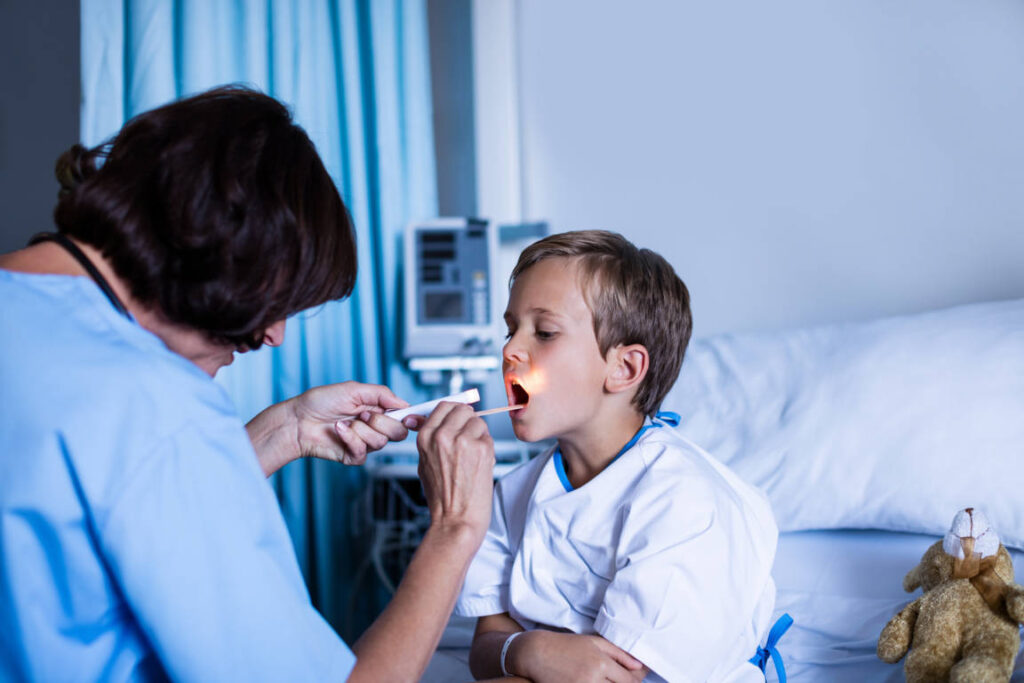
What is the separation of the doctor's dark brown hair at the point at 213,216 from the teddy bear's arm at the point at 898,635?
0.86 metres

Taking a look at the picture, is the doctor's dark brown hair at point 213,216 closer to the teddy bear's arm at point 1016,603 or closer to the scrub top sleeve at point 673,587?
the scrub top sleeve at point 673,587

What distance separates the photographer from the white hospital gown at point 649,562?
984 mm

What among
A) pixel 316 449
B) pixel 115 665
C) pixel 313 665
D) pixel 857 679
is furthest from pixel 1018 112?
pixel 115 665

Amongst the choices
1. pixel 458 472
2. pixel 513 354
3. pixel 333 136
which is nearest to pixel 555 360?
pixel 513 354

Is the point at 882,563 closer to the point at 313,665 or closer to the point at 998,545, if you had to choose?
the point at 998,545

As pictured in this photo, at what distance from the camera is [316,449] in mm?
1209

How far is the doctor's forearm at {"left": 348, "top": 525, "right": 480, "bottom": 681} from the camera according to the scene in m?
0.81

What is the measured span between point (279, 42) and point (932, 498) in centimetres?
192

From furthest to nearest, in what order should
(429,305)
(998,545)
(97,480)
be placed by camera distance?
(429,305), (998,545), (97,480)

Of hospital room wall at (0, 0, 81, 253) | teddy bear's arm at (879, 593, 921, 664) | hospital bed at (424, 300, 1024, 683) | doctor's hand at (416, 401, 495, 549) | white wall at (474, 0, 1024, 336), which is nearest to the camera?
doctor's hand at (416, 401, 495, 549)

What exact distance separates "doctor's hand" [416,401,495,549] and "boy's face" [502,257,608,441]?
24cm

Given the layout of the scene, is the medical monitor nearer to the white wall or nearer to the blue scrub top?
the white wall

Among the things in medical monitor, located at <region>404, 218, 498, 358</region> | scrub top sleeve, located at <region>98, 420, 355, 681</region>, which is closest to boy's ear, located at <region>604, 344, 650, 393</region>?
scrub top sleeve, located at <region>98, 420, 355, 681</region>

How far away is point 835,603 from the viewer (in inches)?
53.5
